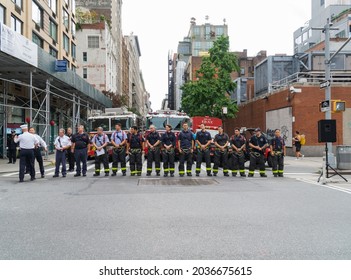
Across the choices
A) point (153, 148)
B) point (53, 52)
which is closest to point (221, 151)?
point (153, 148)

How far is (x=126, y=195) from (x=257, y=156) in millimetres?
6489

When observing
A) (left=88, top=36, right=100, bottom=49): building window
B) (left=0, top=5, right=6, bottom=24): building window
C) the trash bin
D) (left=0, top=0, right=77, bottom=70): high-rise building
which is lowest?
the trash bin

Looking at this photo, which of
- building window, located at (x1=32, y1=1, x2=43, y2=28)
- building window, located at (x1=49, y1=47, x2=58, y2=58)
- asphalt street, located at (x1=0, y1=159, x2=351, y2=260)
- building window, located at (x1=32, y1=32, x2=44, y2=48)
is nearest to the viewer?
asphalt street, located at (x1=0, y1=159, x2=351, y2=260)

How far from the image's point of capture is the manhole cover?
11680mm

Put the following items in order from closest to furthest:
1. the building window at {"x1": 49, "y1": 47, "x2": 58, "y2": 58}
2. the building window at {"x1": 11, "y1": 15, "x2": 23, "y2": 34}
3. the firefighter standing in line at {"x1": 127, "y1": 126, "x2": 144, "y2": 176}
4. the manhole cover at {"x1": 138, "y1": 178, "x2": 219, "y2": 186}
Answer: the manhole cover at {"x1": 138, "y1": 178, "x2": 219, "y2": 186} < the firefighter standing in line at {"x1": 127, "y1": 126, "x2": 144, "y2": 176} < the building window at {"x1": 11, "y1": 15, "x2": 23, "y2": 34} < the building window at {"x1": 49, "y1": 47, "x2": 58, "y2": 58}

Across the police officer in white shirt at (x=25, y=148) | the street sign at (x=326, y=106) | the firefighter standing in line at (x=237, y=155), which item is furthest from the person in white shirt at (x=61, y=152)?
the street sign at (x=326, y=106)

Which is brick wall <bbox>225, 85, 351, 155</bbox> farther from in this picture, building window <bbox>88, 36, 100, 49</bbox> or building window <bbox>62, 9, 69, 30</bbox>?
building window <bbox>88, 36, 100, 49</bbox>

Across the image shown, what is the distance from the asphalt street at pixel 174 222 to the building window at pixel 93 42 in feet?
176

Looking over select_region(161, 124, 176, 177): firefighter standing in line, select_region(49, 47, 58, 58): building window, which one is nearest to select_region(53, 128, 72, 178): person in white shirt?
select_region(161, 124, 176, 177): firefighter standing in line

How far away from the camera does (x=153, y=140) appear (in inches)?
555

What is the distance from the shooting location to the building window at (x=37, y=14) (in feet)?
103

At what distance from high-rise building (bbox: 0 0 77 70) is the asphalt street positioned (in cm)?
2029

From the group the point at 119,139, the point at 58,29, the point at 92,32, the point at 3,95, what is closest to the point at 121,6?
the point at 92,32

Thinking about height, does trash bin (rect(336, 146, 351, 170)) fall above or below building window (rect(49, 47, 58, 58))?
below
